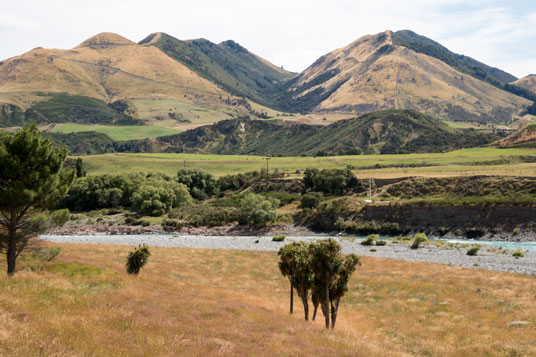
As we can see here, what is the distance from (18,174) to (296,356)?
70.9 feet

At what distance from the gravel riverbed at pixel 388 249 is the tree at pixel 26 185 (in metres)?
29.6

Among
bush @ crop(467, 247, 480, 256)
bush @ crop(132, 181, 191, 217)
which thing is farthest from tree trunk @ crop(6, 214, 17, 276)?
bush @ crop(132, 181, 191, 217)

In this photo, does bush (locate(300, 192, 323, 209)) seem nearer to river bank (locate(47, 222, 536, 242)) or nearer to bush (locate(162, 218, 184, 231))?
river bank (locate(47, 222, 536, 242))

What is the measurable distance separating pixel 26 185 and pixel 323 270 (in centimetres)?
2004

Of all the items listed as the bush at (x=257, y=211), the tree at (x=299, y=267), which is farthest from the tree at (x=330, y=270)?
the bush at (x=257, y=211)

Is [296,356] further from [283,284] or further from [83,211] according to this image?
[83,211]

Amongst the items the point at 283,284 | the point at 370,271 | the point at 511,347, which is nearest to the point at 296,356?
the point at 511,347

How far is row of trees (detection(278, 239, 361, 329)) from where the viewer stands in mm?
26672

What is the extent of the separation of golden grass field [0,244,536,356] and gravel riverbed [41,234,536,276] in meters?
8.51

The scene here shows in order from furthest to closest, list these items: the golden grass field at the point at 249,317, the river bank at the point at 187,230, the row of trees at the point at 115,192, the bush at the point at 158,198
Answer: the row of trees at the point at 115,192 < the bush at the point at 158,198 < the river bank at the point at 187,230 < the golden grass field at the point at 249,317

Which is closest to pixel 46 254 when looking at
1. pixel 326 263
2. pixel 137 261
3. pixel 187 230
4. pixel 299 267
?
pixel 137 261

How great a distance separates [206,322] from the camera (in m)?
20.6

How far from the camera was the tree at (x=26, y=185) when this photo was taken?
2730 centimetres

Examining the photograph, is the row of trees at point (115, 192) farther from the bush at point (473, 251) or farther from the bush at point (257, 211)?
the bush at point (473, 251)
